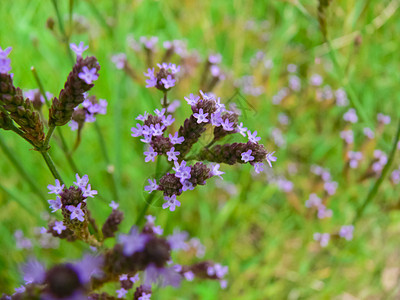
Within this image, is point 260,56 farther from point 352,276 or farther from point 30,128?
point 30,128

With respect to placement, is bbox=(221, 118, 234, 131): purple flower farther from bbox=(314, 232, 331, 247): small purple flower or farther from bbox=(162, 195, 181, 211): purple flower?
bbox=(314, 232, 331, 247): small purple flower

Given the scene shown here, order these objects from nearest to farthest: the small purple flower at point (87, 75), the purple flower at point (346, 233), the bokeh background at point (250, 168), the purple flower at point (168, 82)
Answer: the small purple flower at point (87, 75), the purple flower at point (168, 82), the purple flower at point (346, 233), the bokeh background at point (250, 168)

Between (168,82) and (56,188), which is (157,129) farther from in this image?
(56,188)

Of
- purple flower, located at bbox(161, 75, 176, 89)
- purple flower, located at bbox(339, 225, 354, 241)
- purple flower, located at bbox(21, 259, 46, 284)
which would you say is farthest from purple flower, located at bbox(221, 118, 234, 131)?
purple flower, located at bbox(339, 225, 354, 241)

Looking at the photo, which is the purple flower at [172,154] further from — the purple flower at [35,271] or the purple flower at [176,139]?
the purple flower at [35,271]

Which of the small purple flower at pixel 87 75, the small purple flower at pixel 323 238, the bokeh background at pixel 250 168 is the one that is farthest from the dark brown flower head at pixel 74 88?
the small purple flower at pixel 323 238

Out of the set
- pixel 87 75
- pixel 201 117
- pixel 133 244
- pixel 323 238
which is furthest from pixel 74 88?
pixel 323 238
